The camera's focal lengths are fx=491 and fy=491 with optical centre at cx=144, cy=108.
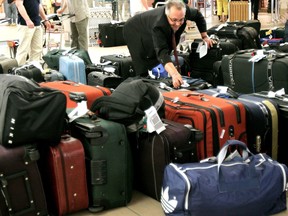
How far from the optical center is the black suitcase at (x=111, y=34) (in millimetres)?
10352

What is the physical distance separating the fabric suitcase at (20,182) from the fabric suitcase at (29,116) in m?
0.07

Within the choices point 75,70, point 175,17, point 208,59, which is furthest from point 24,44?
point 175,17

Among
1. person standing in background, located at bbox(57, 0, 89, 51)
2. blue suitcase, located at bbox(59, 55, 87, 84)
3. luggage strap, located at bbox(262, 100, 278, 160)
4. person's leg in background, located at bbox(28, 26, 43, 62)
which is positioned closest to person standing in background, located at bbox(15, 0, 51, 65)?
person's leg in background, located at bbox(28, 26, 43, 62)

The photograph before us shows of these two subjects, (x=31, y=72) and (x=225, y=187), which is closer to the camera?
(x=225, y=187)

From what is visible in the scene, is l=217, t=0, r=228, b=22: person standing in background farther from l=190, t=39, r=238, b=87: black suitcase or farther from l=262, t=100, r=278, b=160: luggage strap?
l=262, t=100, r=278, b=160: luggage strap

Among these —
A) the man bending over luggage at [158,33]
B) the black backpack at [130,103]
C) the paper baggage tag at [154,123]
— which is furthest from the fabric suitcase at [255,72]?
the paper baggage tag at [154,123]

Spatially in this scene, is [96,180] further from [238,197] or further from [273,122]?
[273,122]

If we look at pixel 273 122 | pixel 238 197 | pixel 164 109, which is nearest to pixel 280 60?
pixel 273 122

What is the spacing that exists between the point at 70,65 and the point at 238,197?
305 cm

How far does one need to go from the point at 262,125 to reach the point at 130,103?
929 millimetres

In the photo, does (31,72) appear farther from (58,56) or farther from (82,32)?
(82,32)

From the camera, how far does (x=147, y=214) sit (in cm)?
287

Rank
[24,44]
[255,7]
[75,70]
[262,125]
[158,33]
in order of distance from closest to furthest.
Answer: [262,125] < [158,33] < [75,70] < [24,44] < [255,7]

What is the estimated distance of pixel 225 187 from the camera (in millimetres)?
2645
